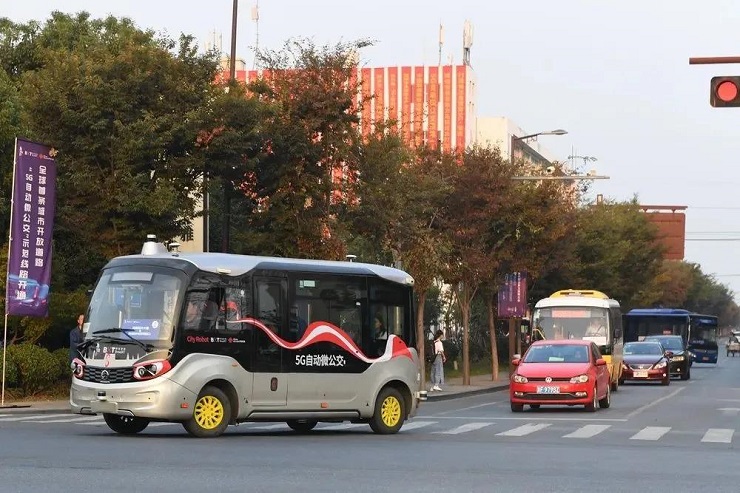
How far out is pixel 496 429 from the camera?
87.2ft

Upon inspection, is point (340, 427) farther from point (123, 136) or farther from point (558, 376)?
point (123, 136)

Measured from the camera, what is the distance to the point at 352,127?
1553 inches

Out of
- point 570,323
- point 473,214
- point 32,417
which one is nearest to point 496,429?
point 32,417

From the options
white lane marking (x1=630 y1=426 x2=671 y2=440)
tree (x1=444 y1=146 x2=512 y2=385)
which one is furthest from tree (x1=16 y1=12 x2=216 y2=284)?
tree (x1=444 y1=146 x2=512 y2=385)

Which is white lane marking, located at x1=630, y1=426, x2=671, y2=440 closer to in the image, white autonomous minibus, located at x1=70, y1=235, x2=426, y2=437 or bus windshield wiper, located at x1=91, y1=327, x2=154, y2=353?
white autonomous minibus, located at x1=70, y1=235, x2=426, y2=437

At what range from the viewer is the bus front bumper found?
837 inches

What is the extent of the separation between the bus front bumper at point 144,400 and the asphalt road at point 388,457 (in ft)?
1.28

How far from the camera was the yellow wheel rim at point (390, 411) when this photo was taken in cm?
2470

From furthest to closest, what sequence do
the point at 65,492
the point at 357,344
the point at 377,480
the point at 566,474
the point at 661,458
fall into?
the point at 357,344 → the point at 661,458 → the point at 566,474 → the point at 377,480 → the point at 65,492

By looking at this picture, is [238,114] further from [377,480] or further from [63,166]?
[377,480]

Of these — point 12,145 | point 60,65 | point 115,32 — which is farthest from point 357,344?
point 115,32

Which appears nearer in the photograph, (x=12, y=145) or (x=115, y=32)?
(x=12, y=145)

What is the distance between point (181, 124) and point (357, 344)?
1203 cm

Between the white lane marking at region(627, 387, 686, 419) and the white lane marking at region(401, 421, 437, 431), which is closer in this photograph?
the white lane marking at region(401, 421, 437, 431)
